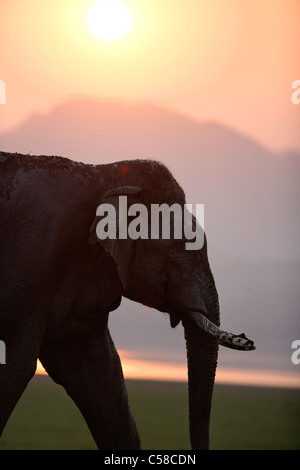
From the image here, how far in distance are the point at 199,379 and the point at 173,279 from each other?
1.99 feet

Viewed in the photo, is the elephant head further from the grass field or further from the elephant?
the grass field

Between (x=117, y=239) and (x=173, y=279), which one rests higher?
(x=117, y=239)

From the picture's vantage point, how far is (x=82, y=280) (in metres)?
5.51

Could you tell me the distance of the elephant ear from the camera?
17.6 ft

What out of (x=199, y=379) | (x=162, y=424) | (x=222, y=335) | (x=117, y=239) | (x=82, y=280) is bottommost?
(x=199, y=379)

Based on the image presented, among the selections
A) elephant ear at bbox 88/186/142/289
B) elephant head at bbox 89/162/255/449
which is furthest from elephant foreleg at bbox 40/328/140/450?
elephant ear at bbox 88/186/142/289

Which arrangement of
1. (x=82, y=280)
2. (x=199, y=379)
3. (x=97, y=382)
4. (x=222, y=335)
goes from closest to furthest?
(x=222, y=335)
(x=82, y=280)
(x=199, y=379)
(x=97, y=382)

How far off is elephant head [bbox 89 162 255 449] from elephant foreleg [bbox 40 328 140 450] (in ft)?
1.49

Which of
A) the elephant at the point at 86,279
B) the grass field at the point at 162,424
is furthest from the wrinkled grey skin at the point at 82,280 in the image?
the grass field at the point at 162,424

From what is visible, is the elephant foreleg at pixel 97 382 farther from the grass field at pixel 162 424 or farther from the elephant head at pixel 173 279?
the grass field at pixel 162 424

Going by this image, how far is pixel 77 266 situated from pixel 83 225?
24 centimetres

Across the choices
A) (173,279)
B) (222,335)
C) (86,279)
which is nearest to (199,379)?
(222,335)

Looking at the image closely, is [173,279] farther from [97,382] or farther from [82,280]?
[97,382]
